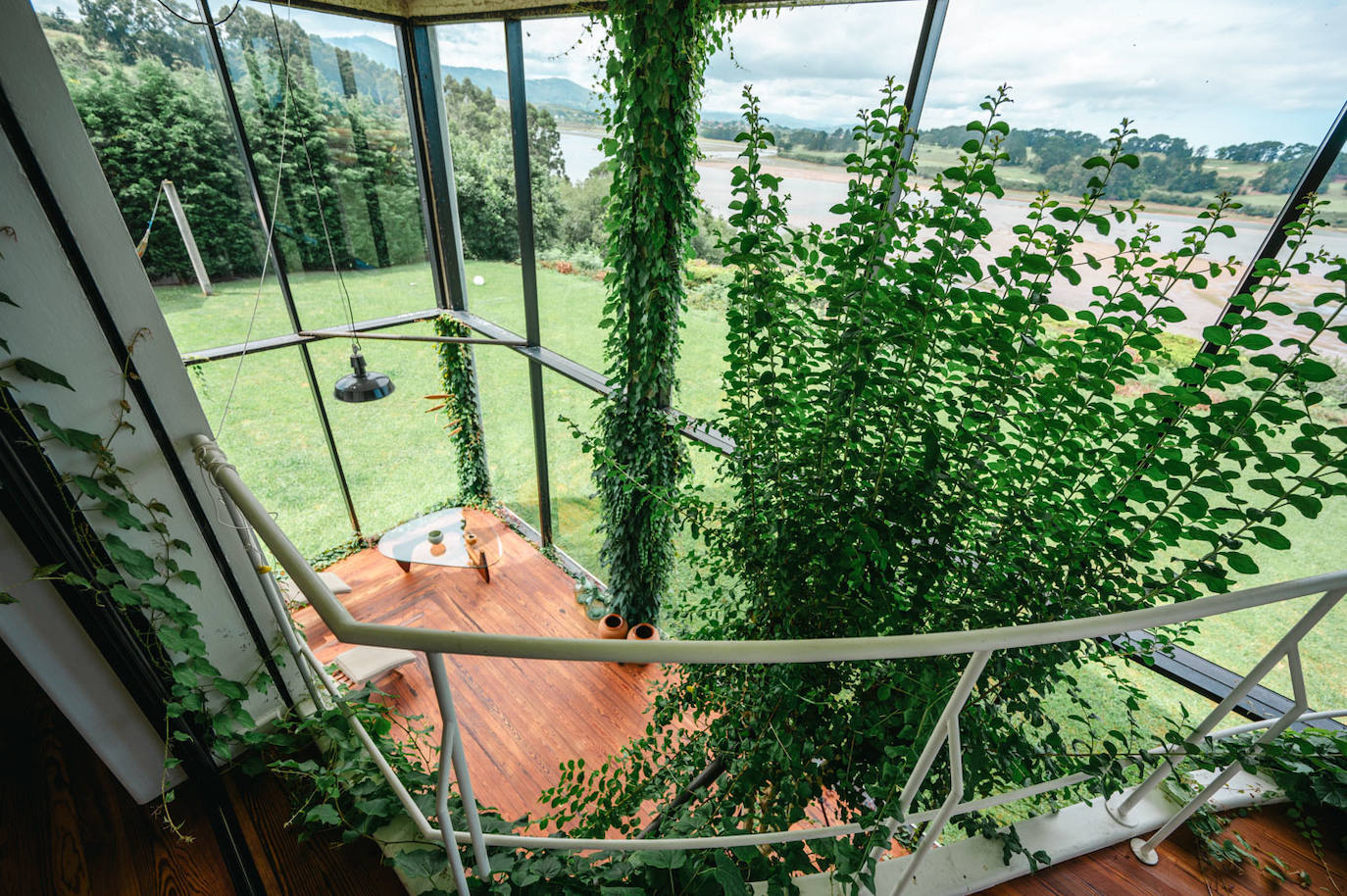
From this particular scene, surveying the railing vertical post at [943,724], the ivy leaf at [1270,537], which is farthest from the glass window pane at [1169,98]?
the railing vertical post at [943,724]

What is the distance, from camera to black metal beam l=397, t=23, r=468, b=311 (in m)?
4.80

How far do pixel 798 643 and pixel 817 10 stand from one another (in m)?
3.48

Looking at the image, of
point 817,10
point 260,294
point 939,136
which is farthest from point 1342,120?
point 260,294

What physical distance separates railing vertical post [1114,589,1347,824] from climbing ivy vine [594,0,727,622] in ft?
5.81

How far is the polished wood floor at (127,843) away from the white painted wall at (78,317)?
0.51 feet

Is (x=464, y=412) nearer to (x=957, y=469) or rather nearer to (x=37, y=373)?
(x=37, y=373)

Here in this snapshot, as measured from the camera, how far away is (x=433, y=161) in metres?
5.23

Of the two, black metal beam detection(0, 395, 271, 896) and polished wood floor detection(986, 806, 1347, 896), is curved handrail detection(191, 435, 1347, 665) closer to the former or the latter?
black metal beam detection(0, 395, 271, 896)

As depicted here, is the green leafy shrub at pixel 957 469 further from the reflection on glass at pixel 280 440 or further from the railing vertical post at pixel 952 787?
the reflection on glass at pixel 280 440

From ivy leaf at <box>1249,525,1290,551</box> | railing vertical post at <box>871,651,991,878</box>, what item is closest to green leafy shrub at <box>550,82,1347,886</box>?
ivy leaf at <box>1249,525,1290,551</box>

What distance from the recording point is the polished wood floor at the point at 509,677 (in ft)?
12.6

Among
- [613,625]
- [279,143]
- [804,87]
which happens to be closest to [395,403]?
[279,143]

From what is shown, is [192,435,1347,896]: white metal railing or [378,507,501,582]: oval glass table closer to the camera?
[192,435,1347,896]: white metal railing

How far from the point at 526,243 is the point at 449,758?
456cm
